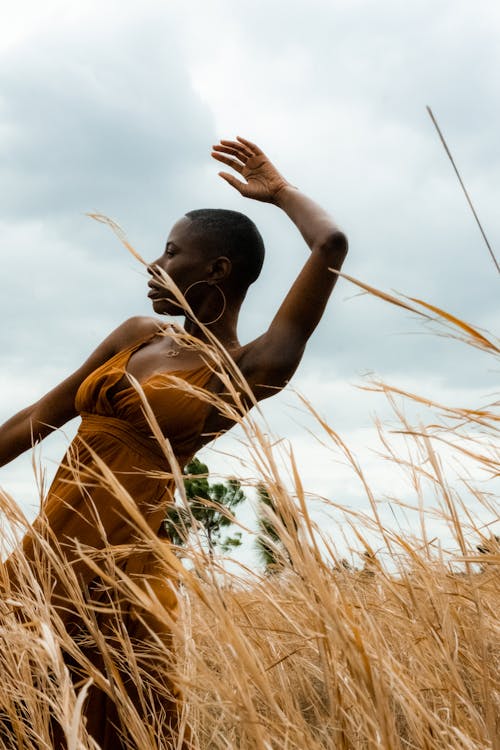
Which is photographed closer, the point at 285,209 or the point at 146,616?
the point at 146,616

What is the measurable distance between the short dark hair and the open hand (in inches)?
4.8

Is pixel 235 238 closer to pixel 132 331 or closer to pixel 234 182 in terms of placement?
pixel 234 182

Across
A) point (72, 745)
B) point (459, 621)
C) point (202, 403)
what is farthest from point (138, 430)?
point (72, 745)

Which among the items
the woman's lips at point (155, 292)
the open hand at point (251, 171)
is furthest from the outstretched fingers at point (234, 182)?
the woman's lips at point (155, 292)

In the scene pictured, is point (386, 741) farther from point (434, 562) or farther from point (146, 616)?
point (146, 616)

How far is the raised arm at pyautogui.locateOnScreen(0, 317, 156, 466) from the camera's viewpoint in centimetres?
247

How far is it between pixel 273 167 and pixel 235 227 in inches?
7.7

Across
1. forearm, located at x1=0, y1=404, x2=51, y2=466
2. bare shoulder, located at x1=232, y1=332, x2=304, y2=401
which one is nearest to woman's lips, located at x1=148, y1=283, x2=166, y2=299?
bare shoulder, located at x1=232, y1=332, x2=304, y2=401

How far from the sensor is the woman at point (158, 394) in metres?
1.96

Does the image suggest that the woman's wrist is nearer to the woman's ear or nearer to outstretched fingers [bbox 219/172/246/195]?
outstretched fingers [bbox 219/172/246/195]

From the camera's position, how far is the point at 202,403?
207 cm

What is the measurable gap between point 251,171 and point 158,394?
69 cm

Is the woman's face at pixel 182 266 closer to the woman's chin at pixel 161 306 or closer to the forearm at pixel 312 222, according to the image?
the woman's chin at pixel 161 306

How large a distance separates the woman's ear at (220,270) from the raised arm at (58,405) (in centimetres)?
29
